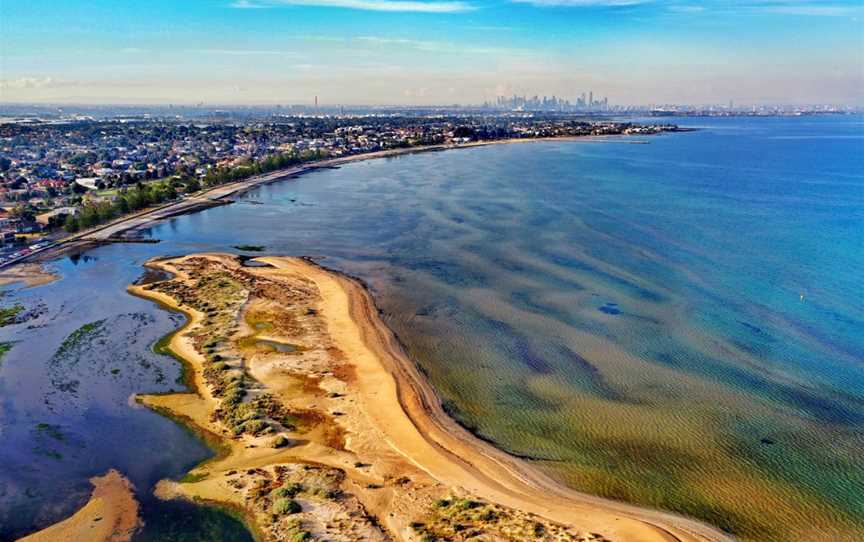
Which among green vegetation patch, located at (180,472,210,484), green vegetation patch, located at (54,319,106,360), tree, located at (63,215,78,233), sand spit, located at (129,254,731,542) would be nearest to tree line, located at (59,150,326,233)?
tree, located at (63,215,78,233)

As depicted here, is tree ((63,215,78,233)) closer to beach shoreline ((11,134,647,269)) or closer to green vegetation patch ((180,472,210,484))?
beach shoreline ((11,134,647,269))

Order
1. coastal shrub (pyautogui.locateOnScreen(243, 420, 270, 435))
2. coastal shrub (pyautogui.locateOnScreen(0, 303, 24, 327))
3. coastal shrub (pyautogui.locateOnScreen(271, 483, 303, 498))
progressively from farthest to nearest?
coastal shrub (pyautogui.locateOnScreen(0, 303, 24, 327)), coastal shrub (pyautogui.locateOnScreen(243, 420, 270, 435)), coastal shrub (pyautogui.locateOnScreen(271, 483, 303, 498))

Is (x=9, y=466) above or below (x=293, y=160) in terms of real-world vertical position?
below

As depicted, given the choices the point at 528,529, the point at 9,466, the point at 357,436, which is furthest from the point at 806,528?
the point at 9,466

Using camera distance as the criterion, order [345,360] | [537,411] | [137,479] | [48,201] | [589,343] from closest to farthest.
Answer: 1. [137,479]
2. [537,411]
3. [345,360]
4. [589,343]
5. [48,201]

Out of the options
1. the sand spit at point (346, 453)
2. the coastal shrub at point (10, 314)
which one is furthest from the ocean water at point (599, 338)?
the coastal shrub at point (10, 314)

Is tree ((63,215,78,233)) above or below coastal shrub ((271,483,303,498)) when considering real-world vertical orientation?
above

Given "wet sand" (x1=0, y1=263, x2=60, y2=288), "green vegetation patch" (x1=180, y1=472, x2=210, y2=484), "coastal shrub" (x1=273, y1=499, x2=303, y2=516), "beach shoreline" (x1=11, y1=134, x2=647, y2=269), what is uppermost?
"beach shoreline" (x1=11, y1=134, x2=647, y2=269)

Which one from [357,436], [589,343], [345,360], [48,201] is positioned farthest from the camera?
[48,201]

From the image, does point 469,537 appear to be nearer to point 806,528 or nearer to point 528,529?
point 528,529
